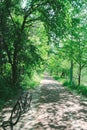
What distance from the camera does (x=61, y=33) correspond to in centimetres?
2275

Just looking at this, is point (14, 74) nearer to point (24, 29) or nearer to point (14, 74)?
point (14, 74)

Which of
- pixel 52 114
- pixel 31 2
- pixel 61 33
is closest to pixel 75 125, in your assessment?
pixel 52 114

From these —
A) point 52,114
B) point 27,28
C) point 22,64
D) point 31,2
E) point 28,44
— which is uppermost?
point 31,2

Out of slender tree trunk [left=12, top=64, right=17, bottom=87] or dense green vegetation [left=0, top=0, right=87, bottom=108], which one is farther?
slender tree trunk [left=12, top=64, right=17, bottom=87]

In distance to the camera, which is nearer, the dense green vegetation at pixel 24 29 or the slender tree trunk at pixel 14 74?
the dense green vegetation at pixel 24 29

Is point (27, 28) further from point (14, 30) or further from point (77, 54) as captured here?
point (77, 54)

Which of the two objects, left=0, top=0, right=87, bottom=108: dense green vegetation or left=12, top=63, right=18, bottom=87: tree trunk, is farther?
left=12, top=63, right=18, bottom=87: tree trunk

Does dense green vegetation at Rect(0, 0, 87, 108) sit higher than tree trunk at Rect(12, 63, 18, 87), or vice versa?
dense green vegetation at Rect(0, 0, 87, 108)

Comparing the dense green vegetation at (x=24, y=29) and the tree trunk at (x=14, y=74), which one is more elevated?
the dense green vegetation at (x=24, y=29)

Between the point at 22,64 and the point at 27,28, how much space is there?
11.4 ft

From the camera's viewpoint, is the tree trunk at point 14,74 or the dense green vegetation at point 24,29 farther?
the tree trunk at point 14,74

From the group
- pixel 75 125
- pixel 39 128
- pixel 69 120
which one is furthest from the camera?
pixel 69 120

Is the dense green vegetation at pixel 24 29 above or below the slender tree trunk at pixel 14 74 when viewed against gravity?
above

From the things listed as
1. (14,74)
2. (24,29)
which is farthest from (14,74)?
(24,29)
